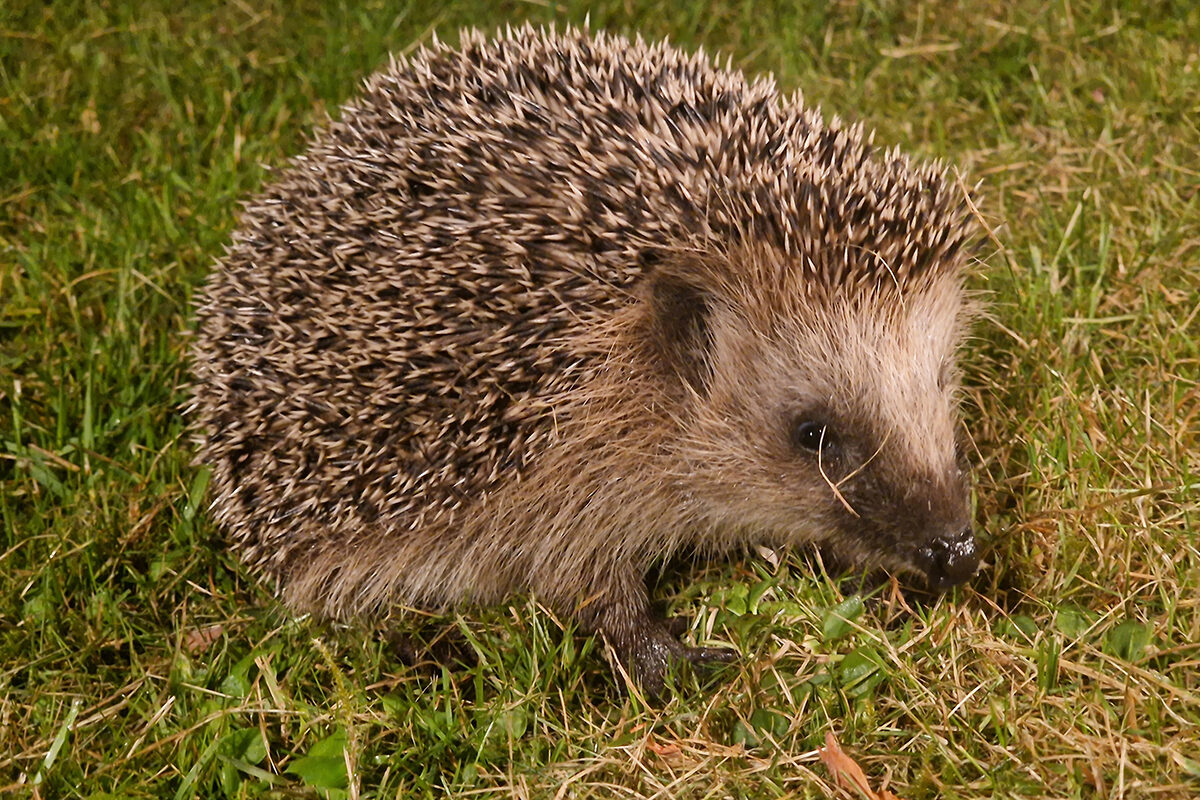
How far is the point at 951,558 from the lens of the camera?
2676mm

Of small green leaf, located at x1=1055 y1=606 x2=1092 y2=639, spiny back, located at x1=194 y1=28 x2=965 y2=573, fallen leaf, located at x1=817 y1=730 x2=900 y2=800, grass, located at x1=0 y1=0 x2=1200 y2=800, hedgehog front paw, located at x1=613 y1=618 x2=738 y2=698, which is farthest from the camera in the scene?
hedgehog front paw, located at x1=613 y1=618 x2=738 y2=698

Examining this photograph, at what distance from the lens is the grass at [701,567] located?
2510mm

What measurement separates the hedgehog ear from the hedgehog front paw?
0.64 metres

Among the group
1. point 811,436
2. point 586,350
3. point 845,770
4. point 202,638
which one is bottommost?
point 202,638

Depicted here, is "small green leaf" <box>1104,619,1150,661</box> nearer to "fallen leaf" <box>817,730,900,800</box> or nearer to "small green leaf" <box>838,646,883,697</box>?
"small green leaf" <box>838,646,883,697</box>

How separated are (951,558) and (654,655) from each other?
78 centimetres

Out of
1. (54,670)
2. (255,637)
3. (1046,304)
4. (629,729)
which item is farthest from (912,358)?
(54,670)

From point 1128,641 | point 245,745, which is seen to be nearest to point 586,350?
point 245,745

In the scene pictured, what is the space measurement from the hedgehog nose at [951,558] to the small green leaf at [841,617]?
192mm

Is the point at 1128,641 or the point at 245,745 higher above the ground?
the point at 1128,641

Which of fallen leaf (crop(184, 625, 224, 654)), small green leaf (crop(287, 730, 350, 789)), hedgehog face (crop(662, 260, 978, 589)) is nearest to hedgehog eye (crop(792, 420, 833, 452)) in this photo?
hedgehog face (crop(662, 260, 978, 589))

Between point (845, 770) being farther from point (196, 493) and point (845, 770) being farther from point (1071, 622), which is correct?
point (196, 493)

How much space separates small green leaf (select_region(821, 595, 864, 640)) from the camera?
273 cm

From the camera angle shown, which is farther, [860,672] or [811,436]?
[811,436]
